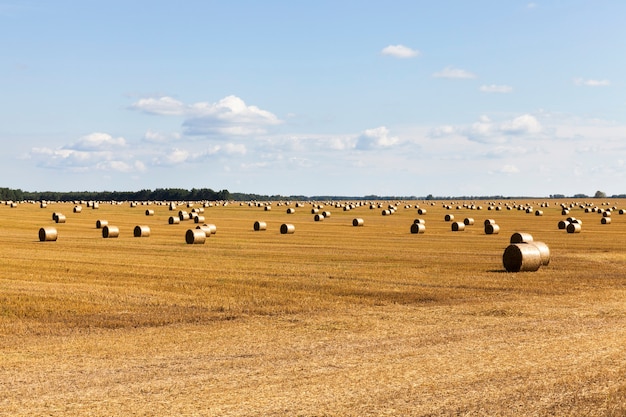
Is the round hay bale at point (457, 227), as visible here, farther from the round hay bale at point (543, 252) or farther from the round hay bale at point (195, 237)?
the round hay bale at point (543, 252)

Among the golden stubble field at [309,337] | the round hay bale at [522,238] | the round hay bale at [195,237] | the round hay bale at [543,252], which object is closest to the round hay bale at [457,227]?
the round hay bale at [522,238]

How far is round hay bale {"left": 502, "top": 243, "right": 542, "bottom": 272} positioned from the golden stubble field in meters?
0.67

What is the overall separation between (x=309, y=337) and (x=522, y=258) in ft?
56.1

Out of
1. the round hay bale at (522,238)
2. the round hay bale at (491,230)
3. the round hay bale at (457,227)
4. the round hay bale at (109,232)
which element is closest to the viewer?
the round hay bale at (522,238)

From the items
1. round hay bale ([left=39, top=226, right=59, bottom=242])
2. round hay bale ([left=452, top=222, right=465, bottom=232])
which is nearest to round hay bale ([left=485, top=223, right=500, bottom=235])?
round hay bale ([left=452, top=222, right=465, bottom=232])

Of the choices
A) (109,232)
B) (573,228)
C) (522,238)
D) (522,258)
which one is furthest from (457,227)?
(522,258)

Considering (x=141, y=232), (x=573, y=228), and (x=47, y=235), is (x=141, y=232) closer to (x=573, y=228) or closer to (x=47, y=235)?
(x=47, y=235)

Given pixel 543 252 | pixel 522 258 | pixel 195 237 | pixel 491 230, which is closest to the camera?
pixel 522 258

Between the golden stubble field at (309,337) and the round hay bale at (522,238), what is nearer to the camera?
the golden stubble field at (309,337)

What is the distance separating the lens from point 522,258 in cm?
3344

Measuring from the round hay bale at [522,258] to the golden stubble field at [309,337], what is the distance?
0.67 meters

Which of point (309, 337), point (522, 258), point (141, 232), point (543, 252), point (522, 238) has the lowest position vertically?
point (309, 337)

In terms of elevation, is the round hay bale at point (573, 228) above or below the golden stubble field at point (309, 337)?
above

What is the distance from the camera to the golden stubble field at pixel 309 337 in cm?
1313
